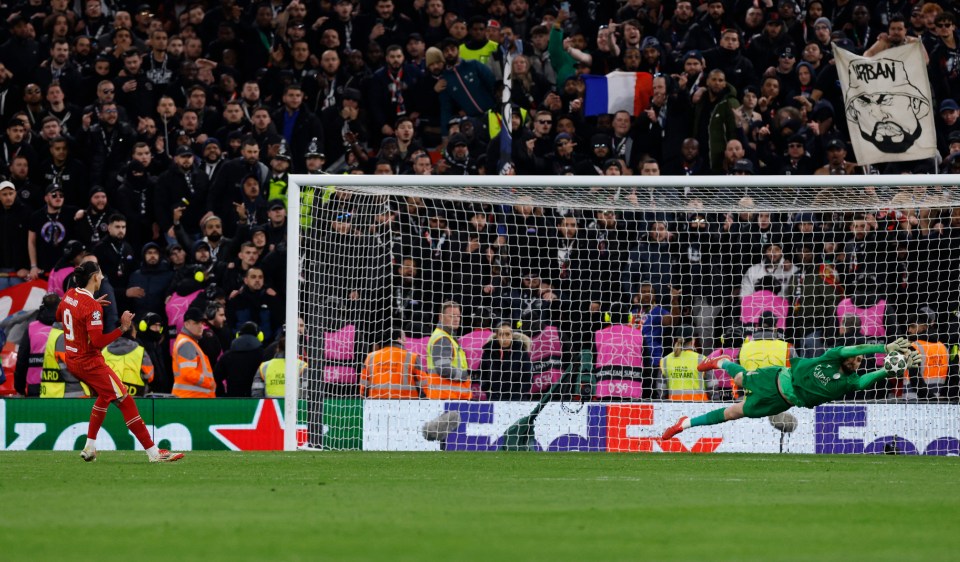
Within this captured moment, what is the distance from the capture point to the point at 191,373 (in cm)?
1723

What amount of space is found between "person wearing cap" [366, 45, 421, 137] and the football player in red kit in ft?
26.5

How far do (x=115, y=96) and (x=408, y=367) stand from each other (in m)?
7.15

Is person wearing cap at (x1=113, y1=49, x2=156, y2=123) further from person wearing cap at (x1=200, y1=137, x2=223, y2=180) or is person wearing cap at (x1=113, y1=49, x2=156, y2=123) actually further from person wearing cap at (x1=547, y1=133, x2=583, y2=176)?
person wearing cap at (x1=547, y1=133, x2=583, y2=176)

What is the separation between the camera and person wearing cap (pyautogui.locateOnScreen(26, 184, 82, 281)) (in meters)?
19.4

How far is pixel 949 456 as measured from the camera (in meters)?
15.3

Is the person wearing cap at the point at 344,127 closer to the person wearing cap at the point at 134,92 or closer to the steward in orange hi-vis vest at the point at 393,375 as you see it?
the person wearing cap at the point at 134,92

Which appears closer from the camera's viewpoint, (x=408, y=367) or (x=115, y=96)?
(x=408, y=367)

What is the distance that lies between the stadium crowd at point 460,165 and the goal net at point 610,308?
0.06 meters

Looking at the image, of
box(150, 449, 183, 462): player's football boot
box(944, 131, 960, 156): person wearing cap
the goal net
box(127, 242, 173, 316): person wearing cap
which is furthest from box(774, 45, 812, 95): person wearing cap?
box(150, 449, 183, 462): player's football boot

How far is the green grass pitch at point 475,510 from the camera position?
7129 mm

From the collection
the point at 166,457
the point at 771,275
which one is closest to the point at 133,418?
the point at 166,457

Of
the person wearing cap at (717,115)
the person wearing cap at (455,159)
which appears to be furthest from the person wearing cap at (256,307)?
the person wearing cap at (717,115)

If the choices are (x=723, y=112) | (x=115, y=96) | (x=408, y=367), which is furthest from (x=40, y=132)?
(x=723, y=112)

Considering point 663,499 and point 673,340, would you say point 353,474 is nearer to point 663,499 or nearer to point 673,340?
point 663,499
